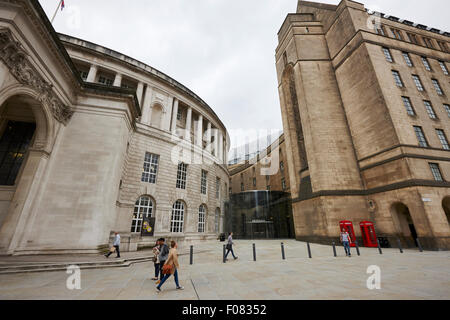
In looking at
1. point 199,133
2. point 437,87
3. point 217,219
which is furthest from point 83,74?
point 437,87

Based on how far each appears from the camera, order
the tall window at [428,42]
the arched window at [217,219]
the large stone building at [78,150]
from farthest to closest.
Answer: the arched window at [217,219], the tall window at [428,42], the large stone building at [78,150]

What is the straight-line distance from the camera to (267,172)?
39156 mm

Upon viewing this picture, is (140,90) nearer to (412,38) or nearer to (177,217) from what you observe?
(177,217)

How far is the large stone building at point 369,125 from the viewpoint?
15.0m

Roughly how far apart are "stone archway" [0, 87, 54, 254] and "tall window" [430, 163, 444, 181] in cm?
2778

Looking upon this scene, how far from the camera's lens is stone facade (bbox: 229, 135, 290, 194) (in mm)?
34500

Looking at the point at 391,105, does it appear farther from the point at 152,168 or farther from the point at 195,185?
the point at 152,168

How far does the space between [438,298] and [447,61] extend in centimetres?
3283

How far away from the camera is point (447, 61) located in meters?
22.9

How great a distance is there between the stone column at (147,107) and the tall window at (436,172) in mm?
25465

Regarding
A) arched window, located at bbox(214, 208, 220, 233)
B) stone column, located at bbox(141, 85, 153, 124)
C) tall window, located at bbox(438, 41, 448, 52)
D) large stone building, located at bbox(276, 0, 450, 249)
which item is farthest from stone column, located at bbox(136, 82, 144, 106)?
tall window, located at bbox(438, 41, 448, 52)

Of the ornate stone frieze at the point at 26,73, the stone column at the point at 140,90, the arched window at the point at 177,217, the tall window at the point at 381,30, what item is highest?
the tall window at the point at 381,30

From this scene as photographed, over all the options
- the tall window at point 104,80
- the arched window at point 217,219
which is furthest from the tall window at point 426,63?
the tall window at point 104,80

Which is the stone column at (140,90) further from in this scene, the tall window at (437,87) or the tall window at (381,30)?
the tall window at (437,87)
